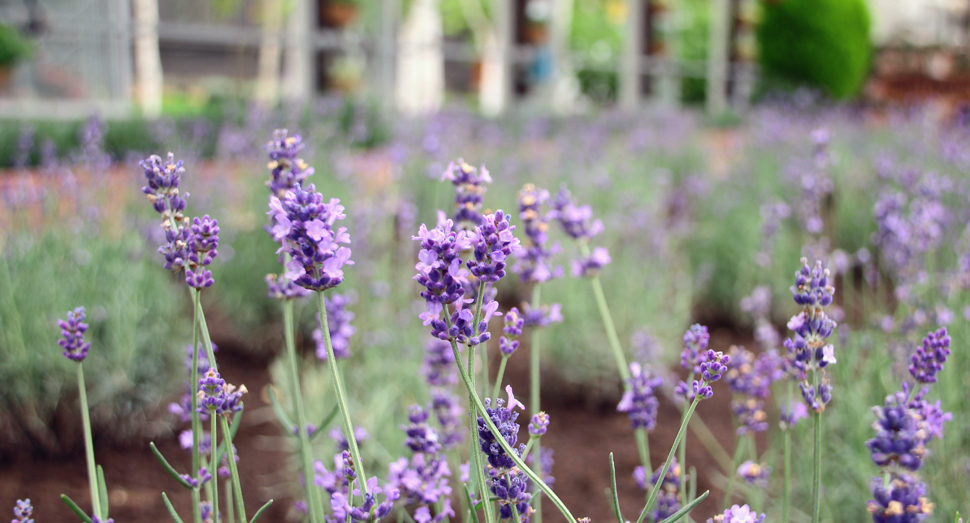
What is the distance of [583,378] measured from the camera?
2.95 meters

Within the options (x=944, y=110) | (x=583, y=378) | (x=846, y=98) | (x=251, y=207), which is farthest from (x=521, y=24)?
(x=583, y=378)

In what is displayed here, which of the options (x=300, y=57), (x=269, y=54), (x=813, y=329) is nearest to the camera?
(x=813, y=329)

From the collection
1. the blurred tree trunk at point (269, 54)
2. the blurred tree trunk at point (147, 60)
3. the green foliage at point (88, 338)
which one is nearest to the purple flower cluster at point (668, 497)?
the green foliage at point (88, 338)

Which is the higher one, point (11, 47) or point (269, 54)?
point (269, 54)

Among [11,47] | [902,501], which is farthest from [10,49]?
[902,501]

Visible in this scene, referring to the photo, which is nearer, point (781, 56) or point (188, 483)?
point (188, 483)

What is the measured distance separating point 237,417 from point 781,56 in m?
12.4

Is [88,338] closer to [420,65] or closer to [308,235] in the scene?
[308,235]

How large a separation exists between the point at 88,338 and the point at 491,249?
6.15 feet

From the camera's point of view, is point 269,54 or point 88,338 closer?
point 88,338

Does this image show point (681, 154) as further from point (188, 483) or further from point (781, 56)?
point (781, 56)

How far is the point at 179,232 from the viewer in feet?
2.92

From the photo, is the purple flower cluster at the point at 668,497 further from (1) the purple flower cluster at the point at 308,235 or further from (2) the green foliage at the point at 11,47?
(2) the green foliage at the point at 11,47

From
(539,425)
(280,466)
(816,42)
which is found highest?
(816,42)
